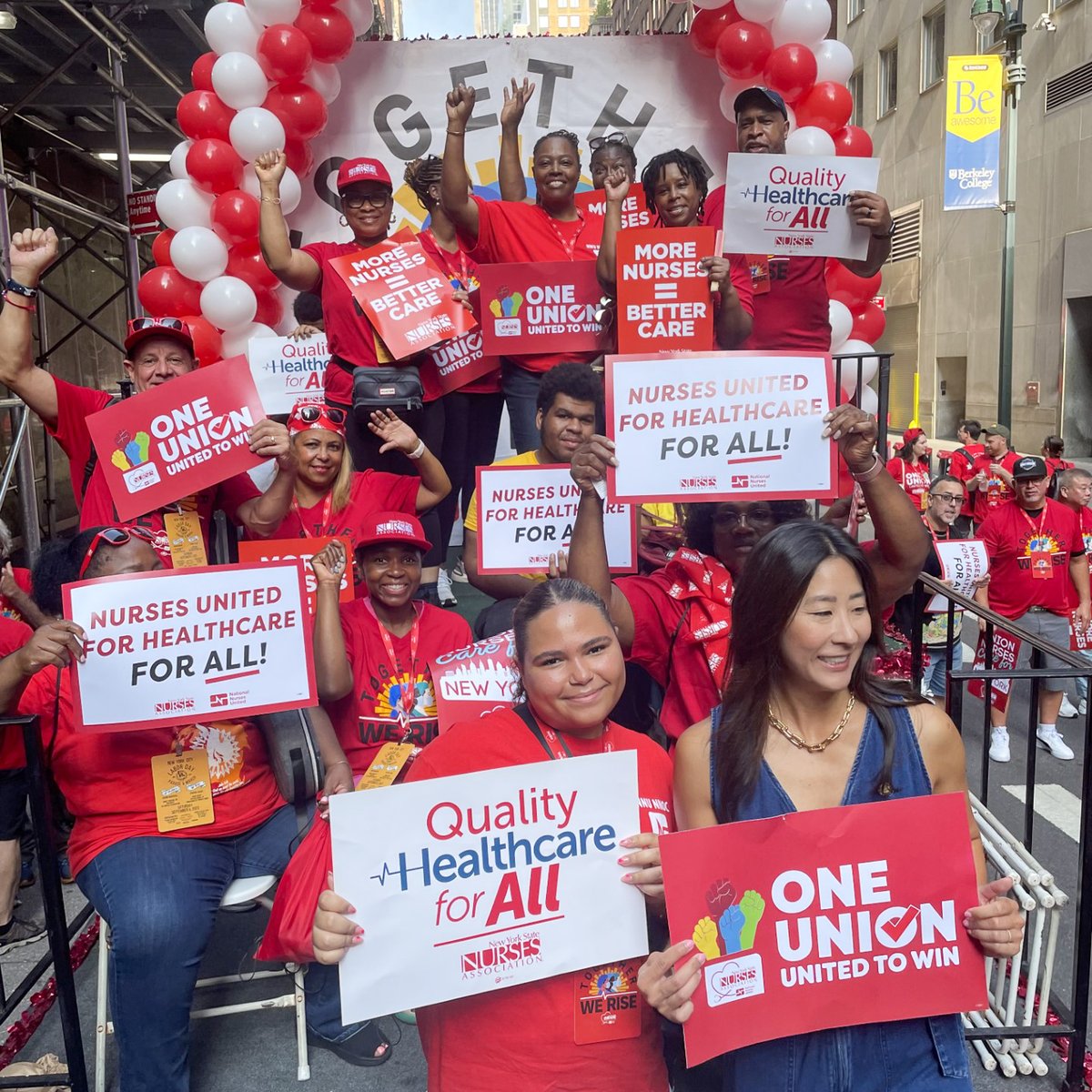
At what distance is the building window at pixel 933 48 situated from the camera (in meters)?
22.1

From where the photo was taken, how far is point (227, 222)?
6.23m

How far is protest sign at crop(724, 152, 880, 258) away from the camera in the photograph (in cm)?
363

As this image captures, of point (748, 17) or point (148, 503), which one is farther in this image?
point (748, 17)

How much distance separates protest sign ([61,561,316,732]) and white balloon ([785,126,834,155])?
4521mm

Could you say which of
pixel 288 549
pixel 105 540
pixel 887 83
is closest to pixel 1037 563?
pixel 288 549

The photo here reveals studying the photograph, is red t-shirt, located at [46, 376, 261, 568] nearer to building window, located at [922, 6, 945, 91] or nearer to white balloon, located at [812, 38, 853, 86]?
white balloon, located at [812, 38, 853, 86]

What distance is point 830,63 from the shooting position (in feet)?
20.9

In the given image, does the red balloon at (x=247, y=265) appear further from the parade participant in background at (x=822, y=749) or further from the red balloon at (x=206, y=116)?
the parade participant in background at (x=822, y=749)

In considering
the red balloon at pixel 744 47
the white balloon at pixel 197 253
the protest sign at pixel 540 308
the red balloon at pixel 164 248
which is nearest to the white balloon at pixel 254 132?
the white balloon at pixel 197 253

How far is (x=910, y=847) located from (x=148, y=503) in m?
2.43

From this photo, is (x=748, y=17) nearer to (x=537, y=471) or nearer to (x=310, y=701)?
(x=537, y=471)

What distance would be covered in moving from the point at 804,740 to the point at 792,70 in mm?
5341

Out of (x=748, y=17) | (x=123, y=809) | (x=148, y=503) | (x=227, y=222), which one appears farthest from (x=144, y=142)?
(x=123, y=809)

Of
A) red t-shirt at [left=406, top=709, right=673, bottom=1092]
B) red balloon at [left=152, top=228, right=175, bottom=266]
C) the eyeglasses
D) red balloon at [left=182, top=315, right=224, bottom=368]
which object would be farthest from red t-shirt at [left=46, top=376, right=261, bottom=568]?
red balloon at [left=152, top=228, right=175, bottom=266]
